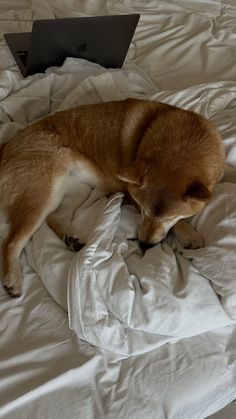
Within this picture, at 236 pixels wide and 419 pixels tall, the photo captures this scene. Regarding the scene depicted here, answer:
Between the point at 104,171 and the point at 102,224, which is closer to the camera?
the point at 102,224

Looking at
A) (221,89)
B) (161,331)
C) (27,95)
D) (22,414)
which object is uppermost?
(221,89)

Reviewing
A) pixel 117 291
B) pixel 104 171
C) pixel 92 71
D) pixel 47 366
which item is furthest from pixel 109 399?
pixel 92 71

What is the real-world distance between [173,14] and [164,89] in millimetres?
709

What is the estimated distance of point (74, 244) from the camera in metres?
1.82

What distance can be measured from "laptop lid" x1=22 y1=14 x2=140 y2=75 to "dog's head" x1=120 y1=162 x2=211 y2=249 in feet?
2.87

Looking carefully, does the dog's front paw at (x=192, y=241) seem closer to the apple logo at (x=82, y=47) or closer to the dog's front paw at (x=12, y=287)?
the dog's front paw at (x=12, y=287)

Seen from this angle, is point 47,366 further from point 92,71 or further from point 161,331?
point 92,71

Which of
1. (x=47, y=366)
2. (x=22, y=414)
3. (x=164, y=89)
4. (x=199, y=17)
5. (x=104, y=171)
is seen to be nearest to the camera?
(x=22, y=414)

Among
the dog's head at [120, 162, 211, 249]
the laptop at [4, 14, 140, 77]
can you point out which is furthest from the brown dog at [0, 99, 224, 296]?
the laptop at [4, 14, 140, 77]

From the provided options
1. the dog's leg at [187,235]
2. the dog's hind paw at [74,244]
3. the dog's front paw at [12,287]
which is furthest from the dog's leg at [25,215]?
the dog's leg at [187,235]

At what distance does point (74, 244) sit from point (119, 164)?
45cm

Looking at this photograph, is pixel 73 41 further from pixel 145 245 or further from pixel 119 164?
pixel 145 245

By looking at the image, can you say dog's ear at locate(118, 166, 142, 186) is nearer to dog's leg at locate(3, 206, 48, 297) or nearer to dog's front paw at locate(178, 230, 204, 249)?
dog's front paw at locate(178, 230, 204, 249)

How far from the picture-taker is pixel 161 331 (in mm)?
1517
